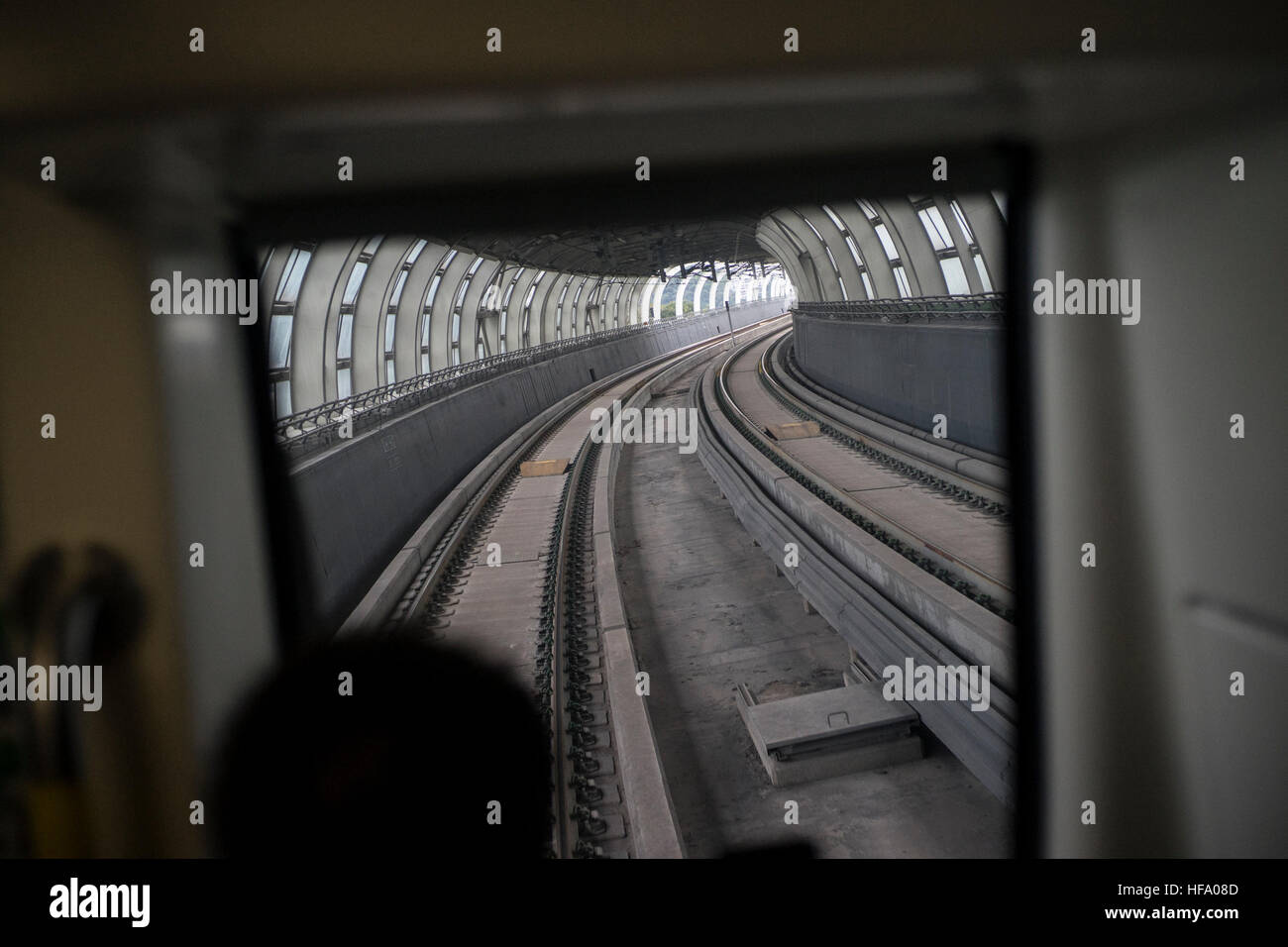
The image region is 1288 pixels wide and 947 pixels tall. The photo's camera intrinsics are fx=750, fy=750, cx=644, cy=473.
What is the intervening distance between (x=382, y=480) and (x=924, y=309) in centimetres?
Answer: 765

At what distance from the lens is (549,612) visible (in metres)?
6.31

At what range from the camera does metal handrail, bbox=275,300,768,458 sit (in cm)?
691

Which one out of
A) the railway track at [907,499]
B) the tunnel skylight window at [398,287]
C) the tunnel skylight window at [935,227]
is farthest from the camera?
the tunnel skylight window at [398,287]

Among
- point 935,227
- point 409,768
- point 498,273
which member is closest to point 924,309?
point 935,227

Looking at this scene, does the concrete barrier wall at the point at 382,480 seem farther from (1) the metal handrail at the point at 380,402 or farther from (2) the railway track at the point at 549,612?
(2) the railway track at the point at 549,612

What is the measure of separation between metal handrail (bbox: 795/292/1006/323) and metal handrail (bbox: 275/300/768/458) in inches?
232

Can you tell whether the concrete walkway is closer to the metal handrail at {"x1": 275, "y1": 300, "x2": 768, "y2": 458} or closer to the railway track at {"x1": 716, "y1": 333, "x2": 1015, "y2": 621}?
the railway track at {"x1": 716, "y1": 333, "x2": 1015, "y2": 621}

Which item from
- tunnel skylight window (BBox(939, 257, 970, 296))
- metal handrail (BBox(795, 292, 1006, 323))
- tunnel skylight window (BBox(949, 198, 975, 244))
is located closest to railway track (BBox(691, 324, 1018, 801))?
metal handrail (BBox(795, 292, 1006, 323))

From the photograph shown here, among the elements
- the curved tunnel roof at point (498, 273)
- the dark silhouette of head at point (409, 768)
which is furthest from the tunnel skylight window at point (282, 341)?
the dark silhouette of head at point (409, 768)

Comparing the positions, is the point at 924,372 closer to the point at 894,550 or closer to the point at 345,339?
the point at 894,550

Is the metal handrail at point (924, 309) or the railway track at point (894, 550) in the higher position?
the metal handrail at point (924, 309)

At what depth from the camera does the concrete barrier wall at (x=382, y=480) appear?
6191 millimetres

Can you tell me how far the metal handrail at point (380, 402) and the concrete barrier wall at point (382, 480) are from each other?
159mm
